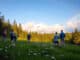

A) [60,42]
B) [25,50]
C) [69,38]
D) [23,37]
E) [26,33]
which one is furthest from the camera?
[69,38]

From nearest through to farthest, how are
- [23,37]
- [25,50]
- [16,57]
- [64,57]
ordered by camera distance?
[16,57] < [64,57] < [25,50] < [23,37]

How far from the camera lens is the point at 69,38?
1528 inches

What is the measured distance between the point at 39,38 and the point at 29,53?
15.9m

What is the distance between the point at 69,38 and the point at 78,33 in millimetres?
5686

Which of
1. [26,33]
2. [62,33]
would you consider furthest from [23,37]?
[62,33]

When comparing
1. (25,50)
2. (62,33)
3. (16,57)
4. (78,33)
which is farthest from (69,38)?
(16,57)

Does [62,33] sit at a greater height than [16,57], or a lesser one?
greater

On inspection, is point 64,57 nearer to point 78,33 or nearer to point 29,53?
point 29,53

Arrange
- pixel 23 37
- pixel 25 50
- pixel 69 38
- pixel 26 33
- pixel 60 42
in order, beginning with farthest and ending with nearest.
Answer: pixel 69 38, pixel 23 37, pixel 26 33, pixel 60 42, pixel 25 50

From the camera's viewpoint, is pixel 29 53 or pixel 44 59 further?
pixel 29 53

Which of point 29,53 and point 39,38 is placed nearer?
point 29,53

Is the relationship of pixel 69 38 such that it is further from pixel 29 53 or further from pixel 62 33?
pixel 29 53

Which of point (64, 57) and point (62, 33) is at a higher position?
point (62, 33)

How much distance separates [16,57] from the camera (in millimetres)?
16828
